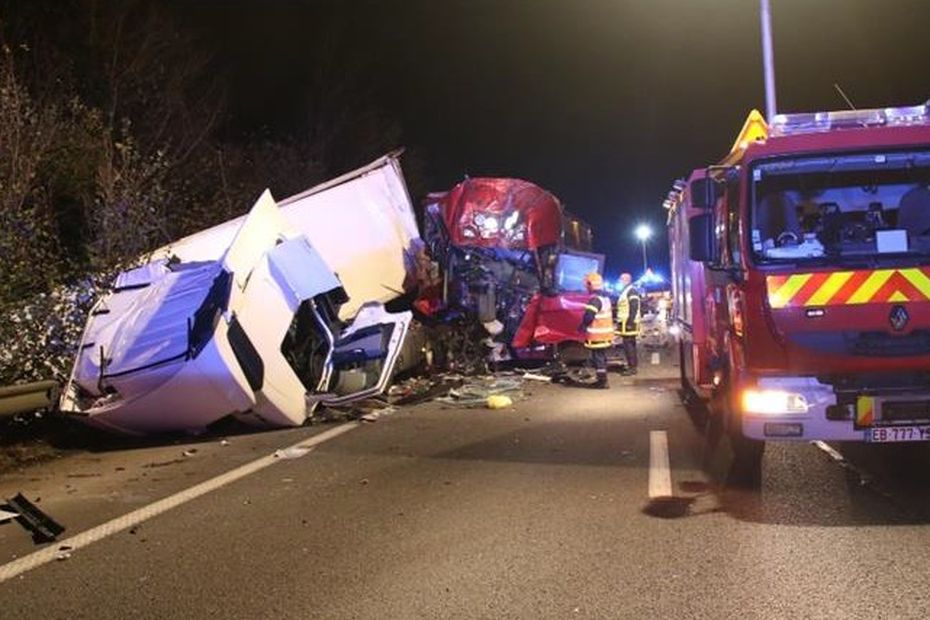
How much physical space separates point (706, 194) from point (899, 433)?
7.48 ft

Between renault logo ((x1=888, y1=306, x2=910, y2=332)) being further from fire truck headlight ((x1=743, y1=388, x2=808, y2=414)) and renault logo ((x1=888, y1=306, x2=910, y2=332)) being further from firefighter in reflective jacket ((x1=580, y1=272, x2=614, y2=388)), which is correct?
firefighter in reflective jacket ((x1=580, y1=272, x2=614, y2=388))

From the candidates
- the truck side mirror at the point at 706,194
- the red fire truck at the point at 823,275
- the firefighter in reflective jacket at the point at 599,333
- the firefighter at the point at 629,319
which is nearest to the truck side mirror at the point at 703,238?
the red fire truck at the point at 823,275

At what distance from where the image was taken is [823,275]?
6234mm

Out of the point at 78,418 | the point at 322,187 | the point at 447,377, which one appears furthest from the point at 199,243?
the point at 447,377

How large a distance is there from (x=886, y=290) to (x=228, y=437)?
6908 mm

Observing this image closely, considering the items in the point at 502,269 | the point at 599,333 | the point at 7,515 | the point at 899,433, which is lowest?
the point at 599,333

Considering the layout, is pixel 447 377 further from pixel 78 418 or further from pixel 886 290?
pixel 886 290

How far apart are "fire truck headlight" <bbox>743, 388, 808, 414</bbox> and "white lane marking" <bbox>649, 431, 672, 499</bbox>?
99cm

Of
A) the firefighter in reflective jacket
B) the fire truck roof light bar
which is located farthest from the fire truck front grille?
the firefighter in reflective jacket

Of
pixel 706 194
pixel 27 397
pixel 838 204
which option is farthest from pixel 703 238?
pixel 27 397

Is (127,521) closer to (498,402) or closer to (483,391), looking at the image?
(498,402)

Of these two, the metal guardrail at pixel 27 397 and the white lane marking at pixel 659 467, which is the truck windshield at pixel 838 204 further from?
the metal guardrail at pixel 27 397

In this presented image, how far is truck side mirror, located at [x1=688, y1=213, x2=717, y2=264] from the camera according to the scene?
7.01 metres

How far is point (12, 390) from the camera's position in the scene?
28.8ft
